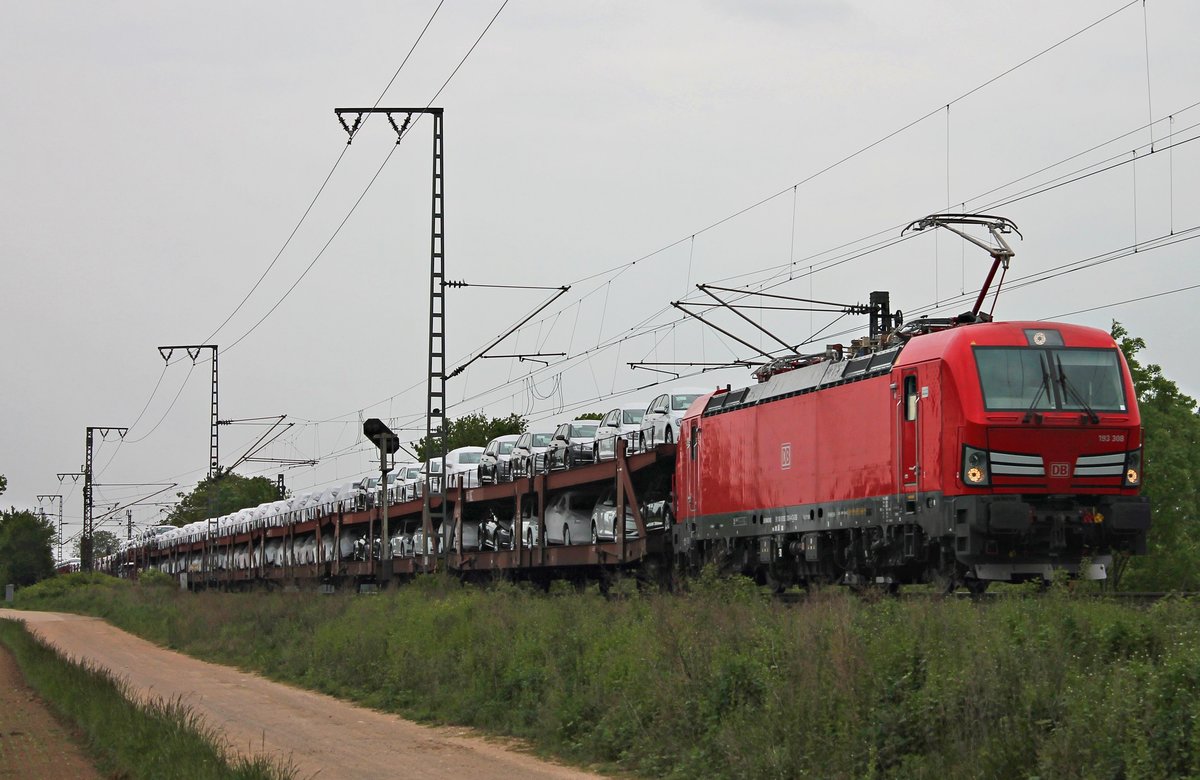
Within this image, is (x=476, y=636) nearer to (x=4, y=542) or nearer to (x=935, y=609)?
(x=935, y=609)

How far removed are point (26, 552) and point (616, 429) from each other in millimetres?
88096

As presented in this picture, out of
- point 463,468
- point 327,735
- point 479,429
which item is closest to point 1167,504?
point 463,468

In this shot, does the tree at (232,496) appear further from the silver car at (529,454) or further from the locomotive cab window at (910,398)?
the locomotive cab window at (910,398)

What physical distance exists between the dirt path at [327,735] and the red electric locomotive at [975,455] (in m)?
6.72

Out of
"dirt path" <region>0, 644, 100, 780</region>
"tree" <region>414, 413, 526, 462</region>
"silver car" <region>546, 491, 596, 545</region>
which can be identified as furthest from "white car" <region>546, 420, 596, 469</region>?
"tree" <region>414, 413, 526, 462</region>

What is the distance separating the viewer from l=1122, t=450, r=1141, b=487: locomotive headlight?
64.1ft

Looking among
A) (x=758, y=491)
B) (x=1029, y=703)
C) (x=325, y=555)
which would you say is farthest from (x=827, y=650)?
(x=325, y=555)

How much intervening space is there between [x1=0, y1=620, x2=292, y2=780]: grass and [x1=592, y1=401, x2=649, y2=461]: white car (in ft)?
43.2

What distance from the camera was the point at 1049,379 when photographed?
19.6 meters

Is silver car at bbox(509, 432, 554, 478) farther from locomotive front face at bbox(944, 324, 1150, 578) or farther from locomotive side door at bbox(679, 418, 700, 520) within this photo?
locomotive front face at bbox(944, 324, 1150, 578)

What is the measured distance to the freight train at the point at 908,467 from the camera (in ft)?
62.6

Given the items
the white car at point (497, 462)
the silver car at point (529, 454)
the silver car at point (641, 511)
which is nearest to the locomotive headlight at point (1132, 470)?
the silver car at point (641, 511)

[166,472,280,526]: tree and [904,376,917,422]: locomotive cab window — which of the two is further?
[166,472,280,526]: tree

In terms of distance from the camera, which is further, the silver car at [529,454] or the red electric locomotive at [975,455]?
the silver car at [529,454]
